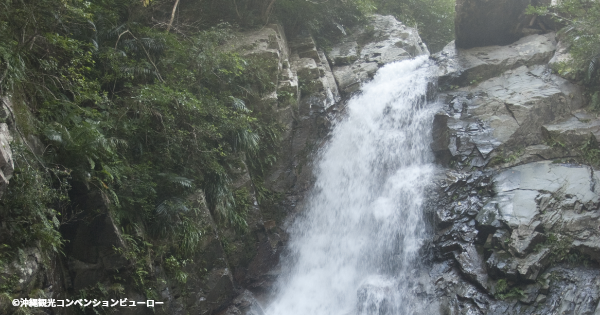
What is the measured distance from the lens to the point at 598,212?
6.44 meters

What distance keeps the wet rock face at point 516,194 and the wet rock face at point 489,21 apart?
1.11 metres

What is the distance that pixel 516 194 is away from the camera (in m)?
7.39

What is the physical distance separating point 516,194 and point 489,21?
7.21 m

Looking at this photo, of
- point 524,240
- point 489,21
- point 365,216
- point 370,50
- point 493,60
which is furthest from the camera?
point 370,50

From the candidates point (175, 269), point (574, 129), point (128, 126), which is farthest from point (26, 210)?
point (574, 129)

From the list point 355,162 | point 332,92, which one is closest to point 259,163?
point 355,162

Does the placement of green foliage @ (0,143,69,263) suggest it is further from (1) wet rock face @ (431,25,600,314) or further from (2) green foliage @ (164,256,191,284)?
(1) wet rock face @ (431,25,600,314)

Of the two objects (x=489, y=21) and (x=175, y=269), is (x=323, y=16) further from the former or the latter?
(x=175, y=269)

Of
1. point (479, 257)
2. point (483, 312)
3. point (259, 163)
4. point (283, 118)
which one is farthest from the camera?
point (283, 118)

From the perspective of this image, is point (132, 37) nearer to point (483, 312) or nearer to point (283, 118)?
point (283, 118)

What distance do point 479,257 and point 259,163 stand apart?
5.42 meters

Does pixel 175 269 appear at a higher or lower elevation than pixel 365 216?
higher

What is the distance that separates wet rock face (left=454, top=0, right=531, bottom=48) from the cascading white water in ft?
8.24

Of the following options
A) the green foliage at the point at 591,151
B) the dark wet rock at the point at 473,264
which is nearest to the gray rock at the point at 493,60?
the green foliage at the point at 591,151
